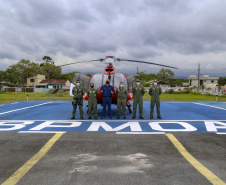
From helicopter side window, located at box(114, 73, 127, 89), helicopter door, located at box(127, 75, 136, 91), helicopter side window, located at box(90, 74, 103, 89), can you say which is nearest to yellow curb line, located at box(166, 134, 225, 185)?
helicopter side window, located at box(114, 73, 127, 89)

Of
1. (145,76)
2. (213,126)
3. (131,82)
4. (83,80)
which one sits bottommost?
(213,126)

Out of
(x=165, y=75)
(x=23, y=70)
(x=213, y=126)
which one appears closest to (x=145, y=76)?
(x=165, y=75)

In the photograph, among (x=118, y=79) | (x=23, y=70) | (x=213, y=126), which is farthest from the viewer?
(x=23, y=70)

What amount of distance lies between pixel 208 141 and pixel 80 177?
160 inches

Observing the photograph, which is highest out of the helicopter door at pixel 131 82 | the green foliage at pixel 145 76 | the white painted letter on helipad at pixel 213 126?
the green foliage at pixel 145 76

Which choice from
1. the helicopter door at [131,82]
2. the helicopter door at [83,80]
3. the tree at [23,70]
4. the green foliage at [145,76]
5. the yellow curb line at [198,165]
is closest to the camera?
the yellow curb line at [198,165]

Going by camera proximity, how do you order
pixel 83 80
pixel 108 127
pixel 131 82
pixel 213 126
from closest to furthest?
pixel 108 127, pixel 213 126, pixel 83 80, pixel 131 82

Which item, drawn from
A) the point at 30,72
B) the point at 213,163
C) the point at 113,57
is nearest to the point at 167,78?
the point at 30,72

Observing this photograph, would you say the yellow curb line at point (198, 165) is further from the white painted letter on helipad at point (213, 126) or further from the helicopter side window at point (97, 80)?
the helicopter side window at point (97, 80)

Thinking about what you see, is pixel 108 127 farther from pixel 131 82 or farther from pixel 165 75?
pixel 165 75

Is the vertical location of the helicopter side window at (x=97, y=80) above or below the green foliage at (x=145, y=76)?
below

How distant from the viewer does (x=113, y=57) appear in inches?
424

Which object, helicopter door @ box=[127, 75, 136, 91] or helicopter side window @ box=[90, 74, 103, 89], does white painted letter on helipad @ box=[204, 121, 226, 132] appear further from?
helicopter side window @ box=[90, 74, 103, 89]

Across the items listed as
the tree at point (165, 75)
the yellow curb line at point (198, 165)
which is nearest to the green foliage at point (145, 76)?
the tree at point (165, 75)
